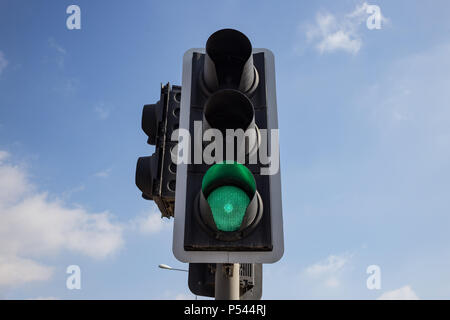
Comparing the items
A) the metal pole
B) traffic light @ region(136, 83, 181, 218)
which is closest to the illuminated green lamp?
the metal pole

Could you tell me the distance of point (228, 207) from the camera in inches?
71.0

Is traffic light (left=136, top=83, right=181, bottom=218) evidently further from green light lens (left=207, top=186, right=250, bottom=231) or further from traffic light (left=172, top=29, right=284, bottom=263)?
green light lens (left=207, top=186, right=250, bottom=231)

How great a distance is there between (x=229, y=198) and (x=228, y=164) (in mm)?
182

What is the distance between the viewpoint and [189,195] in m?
2.01

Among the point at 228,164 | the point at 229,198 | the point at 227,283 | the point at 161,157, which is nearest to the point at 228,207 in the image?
the point at 229,198

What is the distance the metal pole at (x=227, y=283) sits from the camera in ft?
6.61

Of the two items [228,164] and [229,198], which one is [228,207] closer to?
[229,198]

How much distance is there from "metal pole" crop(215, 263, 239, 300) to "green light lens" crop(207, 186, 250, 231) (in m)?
0.34

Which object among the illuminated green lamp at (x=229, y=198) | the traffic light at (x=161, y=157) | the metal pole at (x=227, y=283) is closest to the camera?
the illuminated green lamp at (x=229, y=198)

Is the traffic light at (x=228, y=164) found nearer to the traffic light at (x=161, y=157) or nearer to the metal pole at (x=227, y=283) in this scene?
the metal pole at (x=227, y=283)

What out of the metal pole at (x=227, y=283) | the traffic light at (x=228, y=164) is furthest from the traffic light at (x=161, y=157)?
the metal pole at (x=227, y=283)

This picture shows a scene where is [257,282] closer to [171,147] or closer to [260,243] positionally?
[260,243]
